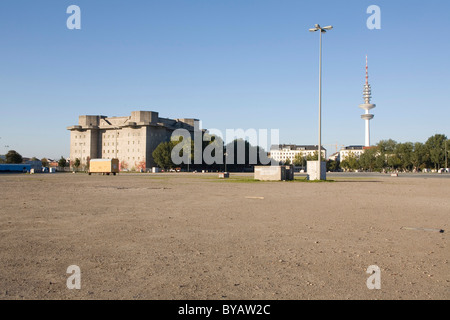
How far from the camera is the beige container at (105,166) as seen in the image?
3004 inches

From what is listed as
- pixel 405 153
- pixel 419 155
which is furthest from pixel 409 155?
pixel 419 155

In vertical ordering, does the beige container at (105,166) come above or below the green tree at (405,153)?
below

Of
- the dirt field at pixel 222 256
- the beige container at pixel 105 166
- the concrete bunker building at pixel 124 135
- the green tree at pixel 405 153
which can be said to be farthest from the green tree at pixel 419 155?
the dirt field at pixel 222 256

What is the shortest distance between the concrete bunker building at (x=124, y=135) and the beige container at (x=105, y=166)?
62.0 meters

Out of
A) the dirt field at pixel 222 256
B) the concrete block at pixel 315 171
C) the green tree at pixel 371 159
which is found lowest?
the dirt field at pixel 222 256

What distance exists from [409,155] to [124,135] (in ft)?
362

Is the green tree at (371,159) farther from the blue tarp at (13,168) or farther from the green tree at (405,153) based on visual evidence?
the blue tarp at (13,168)

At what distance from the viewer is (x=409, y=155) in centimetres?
12750

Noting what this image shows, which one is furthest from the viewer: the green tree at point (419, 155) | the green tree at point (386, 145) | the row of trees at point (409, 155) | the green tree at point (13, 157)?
the green tree at point (13, 157)

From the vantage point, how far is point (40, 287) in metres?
4.82

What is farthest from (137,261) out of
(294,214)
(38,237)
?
(294,214)

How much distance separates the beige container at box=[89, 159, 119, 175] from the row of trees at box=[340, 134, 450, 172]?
94.4m
